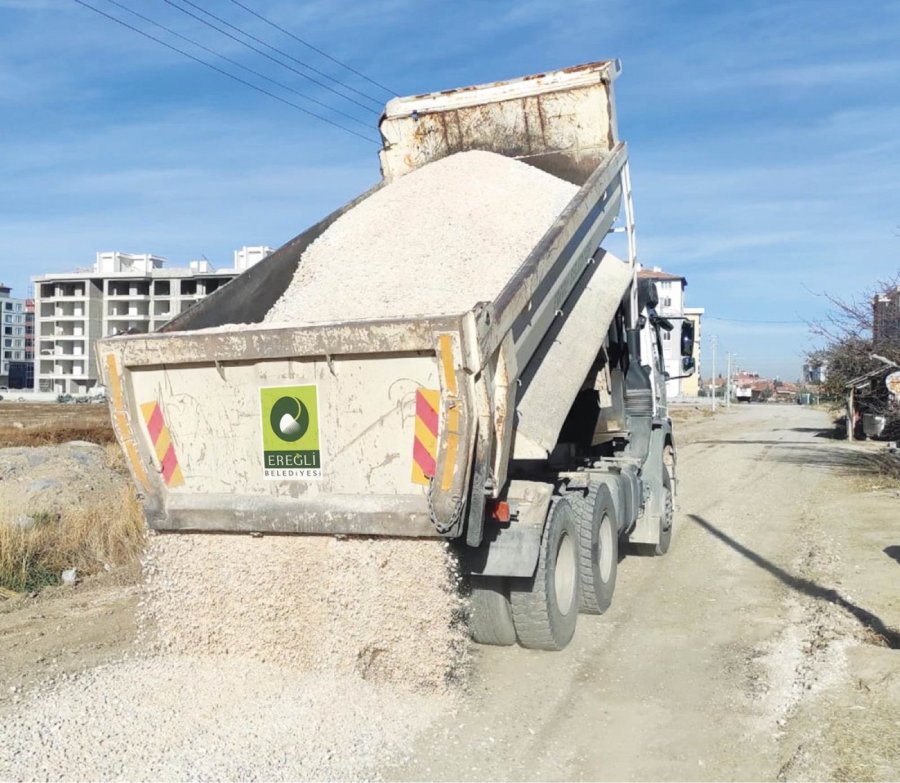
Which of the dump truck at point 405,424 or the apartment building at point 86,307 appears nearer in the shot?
the dump truck at point 405,424

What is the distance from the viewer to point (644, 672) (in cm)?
576

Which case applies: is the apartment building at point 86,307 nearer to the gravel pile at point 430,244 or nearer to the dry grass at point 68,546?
the dry grass at point 68,546

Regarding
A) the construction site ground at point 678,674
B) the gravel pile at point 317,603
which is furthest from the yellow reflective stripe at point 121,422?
the construction site ground at point 678,674

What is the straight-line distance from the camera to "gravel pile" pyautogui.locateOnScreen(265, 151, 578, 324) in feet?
18.8

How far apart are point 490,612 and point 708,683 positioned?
4.41 feet

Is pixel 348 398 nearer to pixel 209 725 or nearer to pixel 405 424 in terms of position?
pixel 405 424

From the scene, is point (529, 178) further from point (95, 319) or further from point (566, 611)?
point (95, 319)

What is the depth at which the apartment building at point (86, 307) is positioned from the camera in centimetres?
8488

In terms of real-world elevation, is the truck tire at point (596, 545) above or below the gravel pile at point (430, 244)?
below

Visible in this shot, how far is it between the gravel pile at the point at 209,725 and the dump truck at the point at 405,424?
2.65 feet

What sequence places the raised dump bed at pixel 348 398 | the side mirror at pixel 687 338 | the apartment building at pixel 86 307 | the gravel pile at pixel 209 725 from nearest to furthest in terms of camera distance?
the gravel pile at pixel 209 725 < the raised dump bed at pixel 348 398 < the side mirror at pixel 687 338 < the apartment building at pixel 86 307

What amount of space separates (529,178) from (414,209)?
1.03m

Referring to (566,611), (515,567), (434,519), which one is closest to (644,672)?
(566,611)

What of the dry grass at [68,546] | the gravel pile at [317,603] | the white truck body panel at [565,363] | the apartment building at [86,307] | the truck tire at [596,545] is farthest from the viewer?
the apartment building at [86,307]
